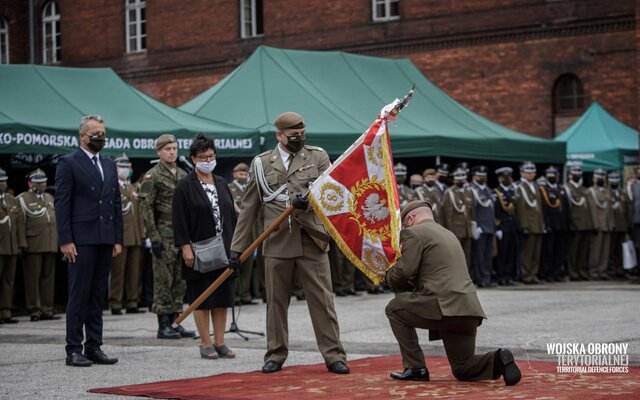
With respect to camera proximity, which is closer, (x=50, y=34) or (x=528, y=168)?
(x=528, y=168)

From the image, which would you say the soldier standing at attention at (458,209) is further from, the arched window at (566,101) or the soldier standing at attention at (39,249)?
the arched window at (566,101)

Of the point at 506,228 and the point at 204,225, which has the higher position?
the point at 204,225

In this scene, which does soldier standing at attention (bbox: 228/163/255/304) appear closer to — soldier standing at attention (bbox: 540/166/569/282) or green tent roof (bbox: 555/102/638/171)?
soldier standing at attention (bbox: 540/166/569/282)

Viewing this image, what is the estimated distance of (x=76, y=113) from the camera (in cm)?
1848

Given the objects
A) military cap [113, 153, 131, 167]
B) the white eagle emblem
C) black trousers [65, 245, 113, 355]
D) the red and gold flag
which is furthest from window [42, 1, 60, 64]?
the white eagle emblem

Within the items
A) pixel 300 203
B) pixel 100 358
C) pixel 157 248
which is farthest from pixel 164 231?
pixel 300 203

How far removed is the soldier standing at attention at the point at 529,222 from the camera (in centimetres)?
2234

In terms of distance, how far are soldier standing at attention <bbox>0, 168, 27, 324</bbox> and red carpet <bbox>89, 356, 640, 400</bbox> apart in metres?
7.48

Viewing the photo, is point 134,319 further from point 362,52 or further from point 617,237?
point 362,52

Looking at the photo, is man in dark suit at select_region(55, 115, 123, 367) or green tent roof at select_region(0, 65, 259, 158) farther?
green tent roof at select_region(0, 65, 259, 158)

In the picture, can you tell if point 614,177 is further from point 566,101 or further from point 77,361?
point 77,361

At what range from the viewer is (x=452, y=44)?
3116cm

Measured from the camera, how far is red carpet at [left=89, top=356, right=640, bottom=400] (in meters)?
8.08

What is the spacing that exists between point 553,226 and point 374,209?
1407 cm
